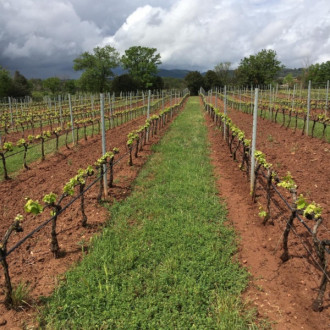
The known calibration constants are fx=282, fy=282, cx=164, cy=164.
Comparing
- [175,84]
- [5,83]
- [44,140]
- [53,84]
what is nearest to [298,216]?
[44,140]

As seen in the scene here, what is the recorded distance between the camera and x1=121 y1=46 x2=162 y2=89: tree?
7544cm

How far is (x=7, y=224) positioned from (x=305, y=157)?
8503mm

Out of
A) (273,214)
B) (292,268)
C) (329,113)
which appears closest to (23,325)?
Answer: (292,268)

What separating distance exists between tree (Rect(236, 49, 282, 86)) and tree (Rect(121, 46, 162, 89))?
2443 centimetres

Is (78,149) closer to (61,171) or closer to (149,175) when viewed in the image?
(61,171)

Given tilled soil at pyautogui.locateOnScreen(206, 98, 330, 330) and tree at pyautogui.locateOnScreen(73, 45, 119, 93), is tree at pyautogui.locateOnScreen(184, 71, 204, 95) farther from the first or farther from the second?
tilled soil at pyautogui.locateOnScreen(206, 98, 330, 330)

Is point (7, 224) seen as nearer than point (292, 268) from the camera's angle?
No

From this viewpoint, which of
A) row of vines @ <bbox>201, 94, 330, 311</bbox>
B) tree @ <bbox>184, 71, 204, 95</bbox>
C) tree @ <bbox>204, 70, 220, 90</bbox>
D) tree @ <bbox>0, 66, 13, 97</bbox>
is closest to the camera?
row of vines @ <bbox>201, 94, 330, 311</bbox>

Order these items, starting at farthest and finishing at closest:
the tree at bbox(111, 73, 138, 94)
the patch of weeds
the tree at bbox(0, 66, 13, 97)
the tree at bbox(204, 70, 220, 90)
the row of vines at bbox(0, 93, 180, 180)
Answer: the tree at bbox(204, 70, 220, 90) → the tree at bbox(111, 73, 138, 94) → the tree at bbox(0, 66, 13, 97) → the row of vines at bbox(0, 93, 180, 180) → the patch of weeds

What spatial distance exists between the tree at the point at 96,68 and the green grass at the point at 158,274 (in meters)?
63.7

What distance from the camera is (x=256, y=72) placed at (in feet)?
201

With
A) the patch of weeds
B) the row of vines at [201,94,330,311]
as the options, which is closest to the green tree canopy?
the row of vines at [201,94,330,311]

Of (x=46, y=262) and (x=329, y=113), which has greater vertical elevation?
(x=329, y=113)

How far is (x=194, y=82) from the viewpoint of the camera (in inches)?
2837
